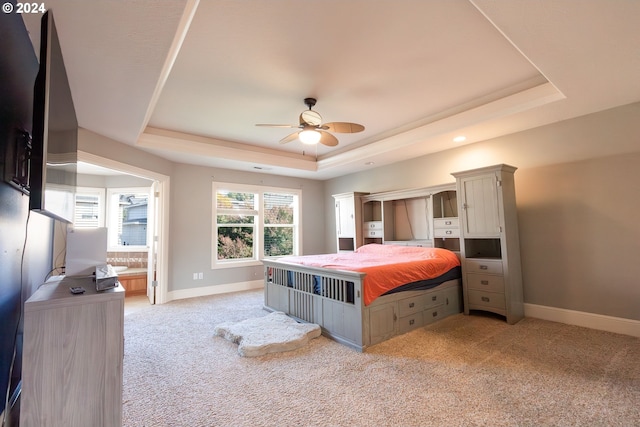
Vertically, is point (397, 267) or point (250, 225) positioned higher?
point (250, 225)

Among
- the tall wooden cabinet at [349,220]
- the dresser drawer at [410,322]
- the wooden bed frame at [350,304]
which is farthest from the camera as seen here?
the tall wooden cabinet at [349,220]

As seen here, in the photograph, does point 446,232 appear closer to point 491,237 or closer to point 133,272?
point 491,237

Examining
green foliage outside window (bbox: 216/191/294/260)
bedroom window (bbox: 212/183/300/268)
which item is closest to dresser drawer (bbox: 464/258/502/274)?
bedroom window (bbox: 212/183/300/268)

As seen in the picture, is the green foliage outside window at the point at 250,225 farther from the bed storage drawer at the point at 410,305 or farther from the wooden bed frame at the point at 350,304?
the bed storage drawer at the point at 410,305

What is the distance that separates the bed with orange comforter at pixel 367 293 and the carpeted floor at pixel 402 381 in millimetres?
172

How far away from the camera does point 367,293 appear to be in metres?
2.80

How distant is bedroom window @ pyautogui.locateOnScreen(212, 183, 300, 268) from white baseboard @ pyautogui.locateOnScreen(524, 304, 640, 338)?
4.40m

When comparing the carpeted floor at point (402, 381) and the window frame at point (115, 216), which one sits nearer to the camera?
the carpeted floor at point (402, 381)

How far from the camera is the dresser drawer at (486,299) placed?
3486 millimetres

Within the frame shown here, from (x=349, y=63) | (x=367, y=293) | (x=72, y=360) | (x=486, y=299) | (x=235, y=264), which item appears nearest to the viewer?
(x=72, y=360)

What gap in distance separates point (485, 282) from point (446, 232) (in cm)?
89

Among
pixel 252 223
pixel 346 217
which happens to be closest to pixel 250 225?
pixel 252 223

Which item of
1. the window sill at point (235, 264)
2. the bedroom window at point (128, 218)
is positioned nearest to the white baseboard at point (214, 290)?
the window sill at point (235, 264)

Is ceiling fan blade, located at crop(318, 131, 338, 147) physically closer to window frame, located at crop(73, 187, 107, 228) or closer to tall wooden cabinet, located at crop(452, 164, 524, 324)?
tall wooden cabinet, located at crop(452, 164, 524, 324)
